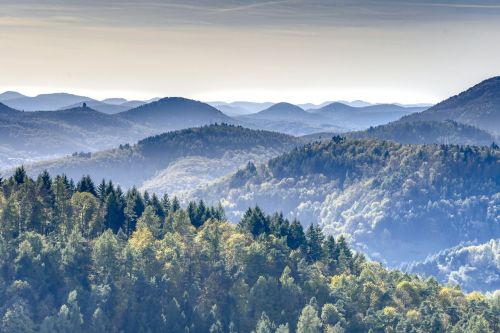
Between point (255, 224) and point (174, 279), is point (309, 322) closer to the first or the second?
point (174, 279)

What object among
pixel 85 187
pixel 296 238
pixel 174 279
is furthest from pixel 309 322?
pixel 85 187

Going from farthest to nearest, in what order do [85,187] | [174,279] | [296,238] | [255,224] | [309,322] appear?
1. [296,238]
2. [85,187]
3. [255,224]
4. [174,279]
5. [309,322]

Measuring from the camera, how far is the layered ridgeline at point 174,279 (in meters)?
155

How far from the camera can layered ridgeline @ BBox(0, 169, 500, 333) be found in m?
155

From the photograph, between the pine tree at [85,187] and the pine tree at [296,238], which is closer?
the pine tree at [85,187]

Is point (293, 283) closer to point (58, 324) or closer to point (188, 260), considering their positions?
point (188, 260)

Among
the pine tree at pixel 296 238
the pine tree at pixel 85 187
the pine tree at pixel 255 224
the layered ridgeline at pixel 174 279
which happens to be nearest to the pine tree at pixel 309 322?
the layered ridgeline at pixel 174 279

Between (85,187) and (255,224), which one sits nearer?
(255,224)

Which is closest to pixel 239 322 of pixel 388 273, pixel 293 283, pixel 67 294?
pixel 293 283

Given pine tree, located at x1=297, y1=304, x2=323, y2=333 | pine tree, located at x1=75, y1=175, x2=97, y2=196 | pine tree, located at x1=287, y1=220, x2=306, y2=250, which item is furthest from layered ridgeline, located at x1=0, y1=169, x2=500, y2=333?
pine tree, located at x1=287, y1=220, x2=306, y2=250

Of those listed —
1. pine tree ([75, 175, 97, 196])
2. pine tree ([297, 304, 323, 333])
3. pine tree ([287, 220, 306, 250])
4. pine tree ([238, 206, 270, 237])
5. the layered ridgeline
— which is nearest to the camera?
pine tree ([297, 304, 323, 333])

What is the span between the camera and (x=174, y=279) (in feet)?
541

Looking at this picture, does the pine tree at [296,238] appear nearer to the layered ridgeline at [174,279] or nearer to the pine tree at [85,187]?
the layered ridgeline at [174,279]

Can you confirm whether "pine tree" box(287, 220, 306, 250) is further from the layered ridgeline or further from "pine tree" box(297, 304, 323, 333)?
"pine tree" box(297, 304, 323, 333)
